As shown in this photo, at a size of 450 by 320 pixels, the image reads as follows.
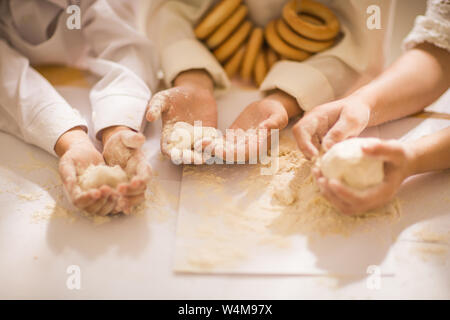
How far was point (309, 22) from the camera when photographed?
114cm

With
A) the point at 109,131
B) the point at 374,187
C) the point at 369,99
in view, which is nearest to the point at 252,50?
the point at 369,99

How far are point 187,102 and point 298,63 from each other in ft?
1.06

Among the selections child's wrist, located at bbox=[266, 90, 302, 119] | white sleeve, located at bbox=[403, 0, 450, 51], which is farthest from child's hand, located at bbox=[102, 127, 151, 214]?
white sleeve, located at bbox=[403, 0, 450, 51]

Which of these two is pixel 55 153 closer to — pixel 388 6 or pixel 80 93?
pixel 80 93

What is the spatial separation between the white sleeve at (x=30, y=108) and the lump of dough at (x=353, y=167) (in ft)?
1.88

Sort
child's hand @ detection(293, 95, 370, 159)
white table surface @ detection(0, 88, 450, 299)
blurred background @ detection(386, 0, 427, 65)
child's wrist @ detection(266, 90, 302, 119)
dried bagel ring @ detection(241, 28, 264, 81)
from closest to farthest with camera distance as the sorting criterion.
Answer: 1. white table surface @ detection(0, 88, 450, 299)
2. child's hand @ detection(293, 95, 370, 159)
3. child's wrist @ detection(266, 90, 302, 119)
4. dried bagel ring @ detection(241, 28, 264, 81)
5. blurred background @ detection(386, 0, 427, 65)

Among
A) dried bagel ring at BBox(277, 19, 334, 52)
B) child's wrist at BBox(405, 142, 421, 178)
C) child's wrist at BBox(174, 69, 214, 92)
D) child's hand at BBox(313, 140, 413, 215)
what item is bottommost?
child's hand at BBox(313, 140, 413, 215)

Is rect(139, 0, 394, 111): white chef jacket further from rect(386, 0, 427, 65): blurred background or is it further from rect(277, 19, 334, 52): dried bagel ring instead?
rect(386, 0, 427, 65): blurred background

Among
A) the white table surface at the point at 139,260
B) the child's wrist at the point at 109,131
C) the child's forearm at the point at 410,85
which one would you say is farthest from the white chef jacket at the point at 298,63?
the white table surface at the point at 139,260

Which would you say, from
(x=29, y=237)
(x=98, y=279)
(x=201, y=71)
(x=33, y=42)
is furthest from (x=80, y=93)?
(x=98, y=279)

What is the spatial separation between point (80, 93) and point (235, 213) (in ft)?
1.96

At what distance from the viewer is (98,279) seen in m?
0.73

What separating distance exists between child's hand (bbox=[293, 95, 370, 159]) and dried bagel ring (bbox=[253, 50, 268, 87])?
1.05ft

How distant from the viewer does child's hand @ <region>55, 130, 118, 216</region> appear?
757mm
